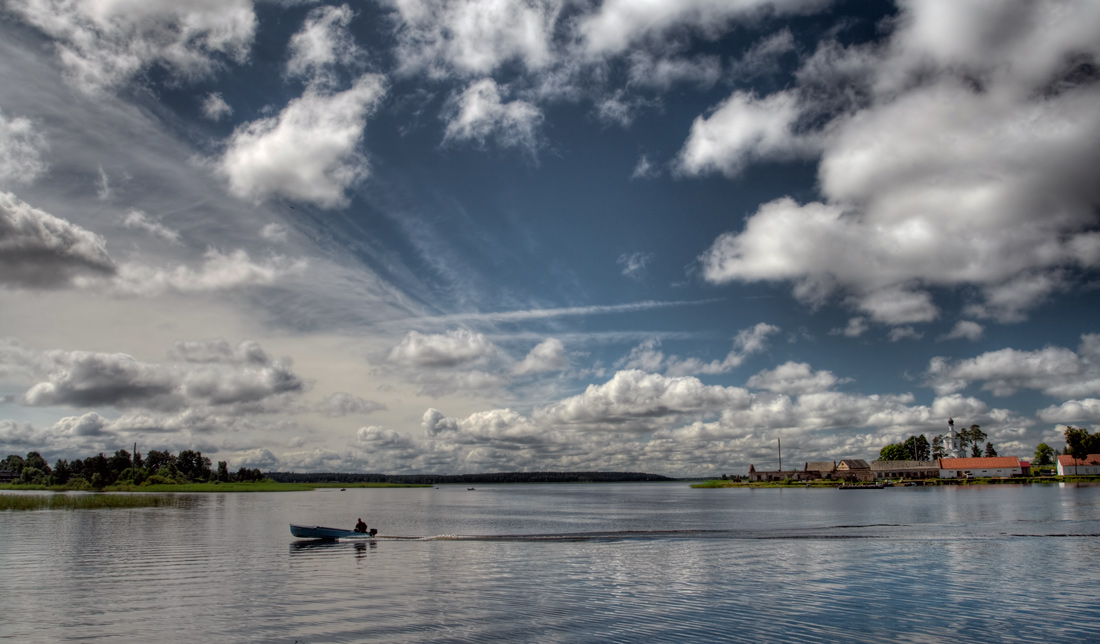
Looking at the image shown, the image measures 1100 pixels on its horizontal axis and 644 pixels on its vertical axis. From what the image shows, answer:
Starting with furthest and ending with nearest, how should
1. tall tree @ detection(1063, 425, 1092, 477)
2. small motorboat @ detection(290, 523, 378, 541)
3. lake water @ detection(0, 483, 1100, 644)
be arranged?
tall tree @ detection(1063, 425, 1092, 477) → small motorboat @ detection(290, 523, 378, 541) → lake water @ detection(0, 483, 1100, 644)

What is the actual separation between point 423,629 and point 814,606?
17.8m

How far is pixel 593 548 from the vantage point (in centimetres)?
5297

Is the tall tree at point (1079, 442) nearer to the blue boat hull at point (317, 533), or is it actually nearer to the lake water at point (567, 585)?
the lake water at point (567, 585)

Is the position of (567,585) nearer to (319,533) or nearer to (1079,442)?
(319,533)

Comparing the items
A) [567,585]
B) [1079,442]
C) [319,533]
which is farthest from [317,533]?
[1079,442]

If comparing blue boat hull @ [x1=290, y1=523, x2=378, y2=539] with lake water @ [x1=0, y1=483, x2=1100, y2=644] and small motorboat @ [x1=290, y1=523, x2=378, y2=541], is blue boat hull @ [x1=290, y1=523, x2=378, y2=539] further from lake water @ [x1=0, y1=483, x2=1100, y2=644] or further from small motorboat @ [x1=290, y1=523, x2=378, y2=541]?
lake water @ [x1=0, y1=483, x2=1100, y2=644]

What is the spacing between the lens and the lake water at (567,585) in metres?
25.8

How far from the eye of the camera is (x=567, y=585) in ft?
117

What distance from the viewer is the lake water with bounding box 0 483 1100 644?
84.7 feet

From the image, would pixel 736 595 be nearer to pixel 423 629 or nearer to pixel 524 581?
pixel 524 581

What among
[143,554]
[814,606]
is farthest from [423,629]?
[143,554]

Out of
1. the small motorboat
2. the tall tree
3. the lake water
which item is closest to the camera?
the lake water

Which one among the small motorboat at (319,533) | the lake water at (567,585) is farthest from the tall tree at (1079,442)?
the small motorboat at (319,533)

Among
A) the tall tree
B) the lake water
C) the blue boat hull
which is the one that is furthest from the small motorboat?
the tall tree
